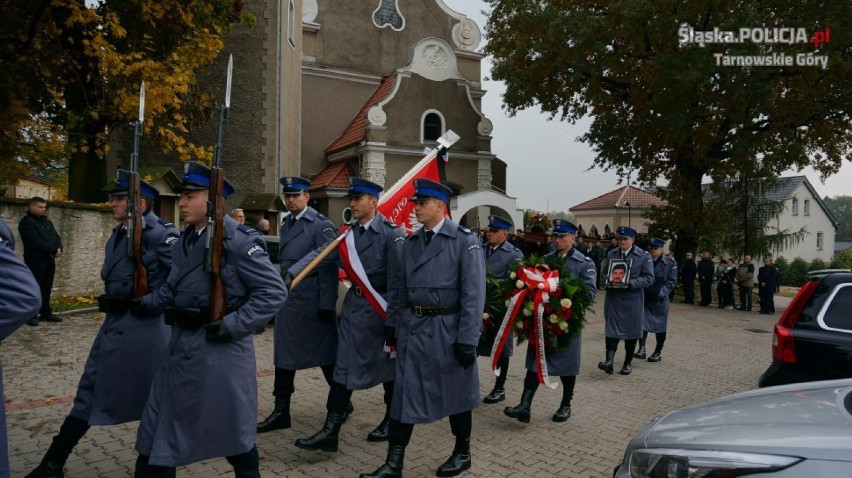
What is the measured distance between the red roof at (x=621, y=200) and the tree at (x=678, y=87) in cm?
2533

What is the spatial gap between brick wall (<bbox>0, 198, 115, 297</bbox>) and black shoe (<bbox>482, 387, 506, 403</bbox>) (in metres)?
9.85

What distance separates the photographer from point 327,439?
498 cm

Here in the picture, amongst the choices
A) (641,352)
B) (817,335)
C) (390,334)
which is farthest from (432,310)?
(641,352)

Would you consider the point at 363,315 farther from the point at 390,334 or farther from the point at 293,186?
the point at 293,186

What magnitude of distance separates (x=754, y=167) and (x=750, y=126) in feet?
6.75

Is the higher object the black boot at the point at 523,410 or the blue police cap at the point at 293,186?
the blue police cap at the point at 293,186

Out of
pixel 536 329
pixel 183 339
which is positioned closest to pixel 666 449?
pixel 183 339

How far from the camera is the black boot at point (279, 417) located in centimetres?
559

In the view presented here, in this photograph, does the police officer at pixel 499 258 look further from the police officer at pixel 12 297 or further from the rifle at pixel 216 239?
the police officer at pixel 12 297

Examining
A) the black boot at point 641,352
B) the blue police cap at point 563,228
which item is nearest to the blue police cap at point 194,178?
the blue police cap at point 563,228

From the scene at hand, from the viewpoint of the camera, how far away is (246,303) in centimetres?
354

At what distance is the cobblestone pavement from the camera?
15.9 feet

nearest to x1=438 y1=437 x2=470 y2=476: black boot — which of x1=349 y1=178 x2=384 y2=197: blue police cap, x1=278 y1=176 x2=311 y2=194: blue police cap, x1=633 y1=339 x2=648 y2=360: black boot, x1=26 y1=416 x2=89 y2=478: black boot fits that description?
x1=349 y1=178 x2=384 y2=197: blue police cap

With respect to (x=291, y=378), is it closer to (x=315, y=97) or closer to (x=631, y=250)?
(x=631, y=250)
